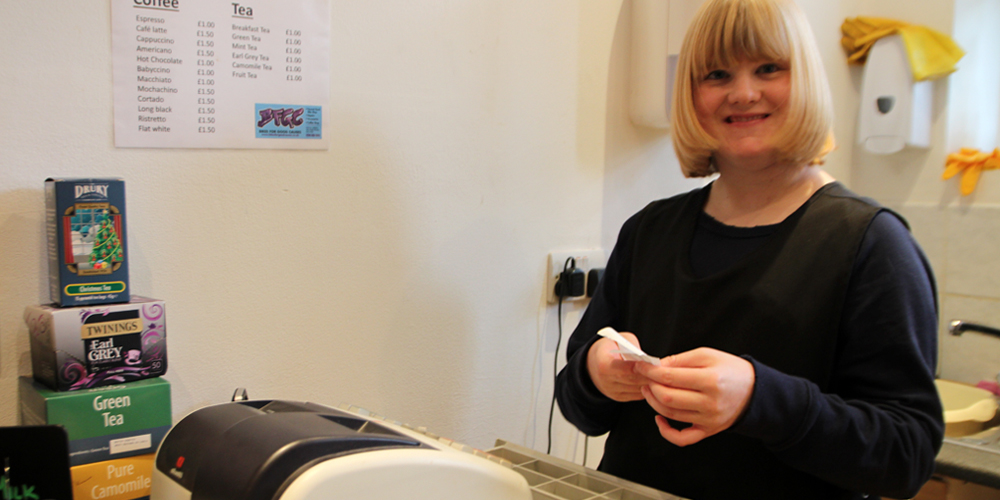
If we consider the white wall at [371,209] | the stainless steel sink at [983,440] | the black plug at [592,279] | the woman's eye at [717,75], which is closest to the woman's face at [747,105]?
the woman's eye at [717,75]

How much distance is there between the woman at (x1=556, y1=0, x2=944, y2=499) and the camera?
0.84 m

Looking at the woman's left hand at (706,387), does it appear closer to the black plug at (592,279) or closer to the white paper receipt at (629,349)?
the white paper receipt at (629,349)

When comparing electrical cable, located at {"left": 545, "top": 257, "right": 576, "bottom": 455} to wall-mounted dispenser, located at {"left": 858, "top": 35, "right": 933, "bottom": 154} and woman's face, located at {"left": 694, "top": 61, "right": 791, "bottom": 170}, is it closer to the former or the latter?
woman's face, located at {"left": 694, "top": 61, "right": 791, "bottom": 170}

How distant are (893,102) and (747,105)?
1541 mm

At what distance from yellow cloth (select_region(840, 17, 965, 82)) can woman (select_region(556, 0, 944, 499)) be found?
4.87 ft

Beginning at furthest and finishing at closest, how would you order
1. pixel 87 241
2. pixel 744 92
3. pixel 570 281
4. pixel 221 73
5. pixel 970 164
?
pixel 970 164 < pixel 570 281 < pixel 221 73 < pixel 744 92 < pixel 87 241

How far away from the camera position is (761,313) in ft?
3.21

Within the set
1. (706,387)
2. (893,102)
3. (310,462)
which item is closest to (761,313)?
(706,387)

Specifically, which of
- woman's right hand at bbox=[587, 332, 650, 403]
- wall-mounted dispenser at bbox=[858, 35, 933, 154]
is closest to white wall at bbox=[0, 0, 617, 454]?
woman's right hand at bbox=[587, 332, 650, 403]

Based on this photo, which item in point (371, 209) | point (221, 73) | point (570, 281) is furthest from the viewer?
point (570, 281)

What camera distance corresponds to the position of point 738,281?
1.01 metres

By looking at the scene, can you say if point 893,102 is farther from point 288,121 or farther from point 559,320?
point 288,121

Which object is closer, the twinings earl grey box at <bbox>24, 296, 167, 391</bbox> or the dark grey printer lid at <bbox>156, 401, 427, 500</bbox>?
the dark grey printer lid at <bbox>156, 401, 427, 500</bbox>

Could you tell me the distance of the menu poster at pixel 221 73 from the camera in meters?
1.06
